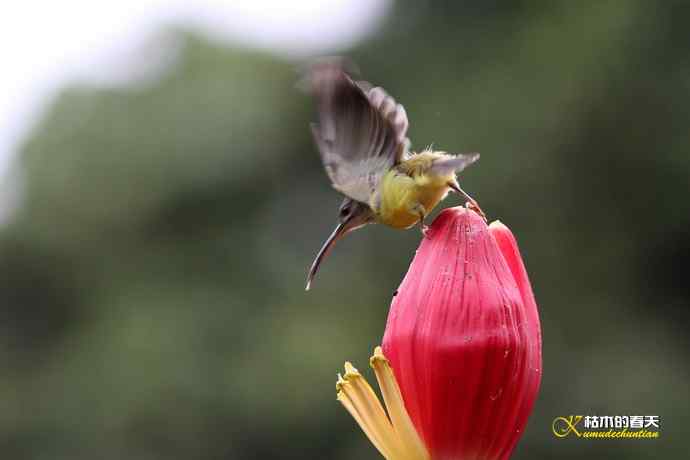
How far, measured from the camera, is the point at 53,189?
11328 mm

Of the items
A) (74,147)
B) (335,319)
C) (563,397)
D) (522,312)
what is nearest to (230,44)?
(74,147)

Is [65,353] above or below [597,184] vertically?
below

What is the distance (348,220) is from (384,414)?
0.85 metres

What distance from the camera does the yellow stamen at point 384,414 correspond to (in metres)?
2.24

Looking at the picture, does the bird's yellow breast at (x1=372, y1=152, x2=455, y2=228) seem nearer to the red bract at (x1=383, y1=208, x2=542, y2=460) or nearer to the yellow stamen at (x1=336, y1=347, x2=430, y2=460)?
the red bract at (x1=383, y1=208, x2=542, y2=460)

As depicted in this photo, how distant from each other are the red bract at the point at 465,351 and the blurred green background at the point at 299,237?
19.0 ft

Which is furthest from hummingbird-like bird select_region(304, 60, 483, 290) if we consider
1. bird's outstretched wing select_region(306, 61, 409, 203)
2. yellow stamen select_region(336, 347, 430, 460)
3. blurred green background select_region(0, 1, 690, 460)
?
blurred green background select_region(0, 1, 690, 460)

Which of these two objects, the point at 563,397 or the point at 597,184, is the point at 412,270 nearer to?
the point at 563,397

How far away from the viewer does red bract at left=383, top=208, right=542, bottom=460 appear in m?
2.13

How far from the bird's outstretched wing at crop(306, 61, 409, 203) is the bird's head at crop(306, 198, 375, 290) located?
281 mm

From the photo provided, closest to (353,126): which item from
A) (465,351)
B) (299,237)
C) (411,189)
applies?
(411,189)

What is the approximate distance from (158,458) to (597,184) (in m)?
4.71

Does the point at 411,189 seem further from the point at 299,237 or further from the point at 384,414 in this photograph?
the point at 299,237

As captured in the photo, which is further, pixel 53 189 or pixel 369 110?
pixel 53 189
